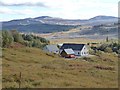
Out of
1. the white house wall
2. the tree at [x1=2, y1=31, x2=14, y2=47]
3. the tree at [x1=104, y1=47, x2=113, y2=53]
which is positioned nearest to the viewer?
the tree at [x1=2, y1=31, x2=14, y2=47]

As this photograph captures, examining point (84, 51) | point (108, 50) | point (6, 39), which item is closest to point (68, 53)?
point (84, 51)

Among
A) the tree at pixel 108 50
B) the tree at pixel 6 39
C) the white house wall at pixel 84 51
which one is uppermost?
the tree at pixel 6 39

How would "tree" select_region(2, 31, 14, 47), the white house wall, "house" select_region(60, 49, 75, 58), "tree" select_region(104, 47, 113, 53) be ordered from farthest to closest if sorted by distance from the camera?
"tree" select_region(104, 47, 113, 53), the white house wall, "house" select_region(60, 49, 75, 58), "tree" select_region(2, 31, 14, 47)

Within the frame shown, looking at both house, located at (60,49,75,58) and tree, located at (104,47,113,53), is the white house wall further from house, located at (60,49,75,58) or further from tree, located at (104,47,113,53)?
tree, located at (104,47,113,53)

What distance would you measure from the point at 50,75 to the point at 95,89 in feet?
33.6

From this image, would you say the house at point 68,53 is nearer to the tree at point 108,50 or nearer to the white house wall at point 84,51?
the white house wall at point 84,51

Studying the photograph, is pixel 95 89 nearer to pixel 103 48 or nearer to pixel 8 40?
pixel 8 40

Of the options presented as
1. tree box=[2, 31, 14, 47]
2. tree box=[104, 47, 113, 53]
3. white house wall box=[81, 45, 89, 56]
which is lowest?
tree box=[104, 47, 113, 53]

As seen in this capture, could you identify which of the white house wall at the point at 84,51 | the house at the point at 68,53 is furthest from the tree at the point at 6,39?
the white house wall at the point at 84,51

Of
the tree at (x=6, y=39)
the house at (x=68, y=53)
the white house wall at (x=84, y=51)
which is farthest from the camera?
the white house wall at (x=84, y=51)

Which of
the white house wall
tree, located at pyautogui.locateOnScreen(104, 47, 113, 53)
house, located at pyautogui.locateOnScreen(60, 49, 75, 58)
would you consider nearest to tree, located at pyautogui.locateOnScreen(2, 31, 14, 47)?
house, located at pyautogui.locateOnScreen(60, 49, 75, 58)

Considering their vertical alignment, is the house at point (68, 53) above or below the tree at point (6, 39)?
below

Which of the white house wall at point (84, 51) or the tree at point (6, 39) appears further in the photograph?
the white house wall at point (84, 51)

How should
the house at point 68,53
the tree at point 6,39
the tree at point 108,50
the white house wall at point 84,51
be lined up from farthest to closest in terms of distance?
the tree at point 108,50
the white house wall at point 84,51
the house at point 68,53
the tree at point 6,39
